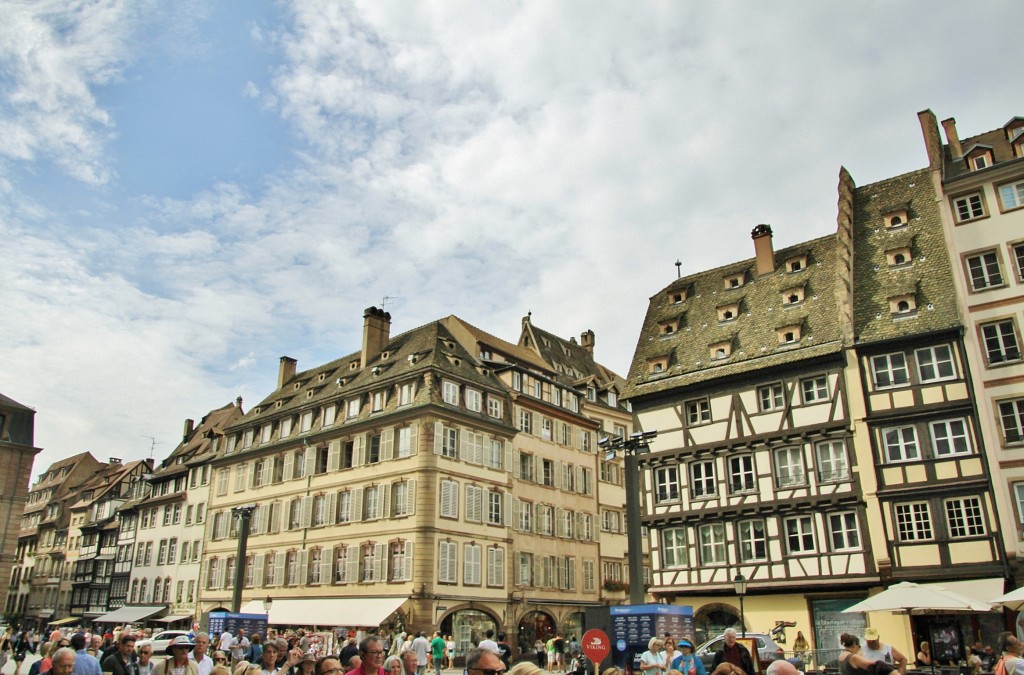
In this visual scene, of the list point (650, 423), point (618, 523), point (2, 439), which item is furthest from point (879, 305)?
Answer: point (2, 439)

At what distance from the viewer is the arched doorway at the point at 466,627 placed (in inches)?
1386

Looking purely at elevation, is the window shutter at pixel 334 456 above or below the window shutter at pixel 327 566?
above

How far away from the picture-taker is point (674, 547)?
2994 centimetres

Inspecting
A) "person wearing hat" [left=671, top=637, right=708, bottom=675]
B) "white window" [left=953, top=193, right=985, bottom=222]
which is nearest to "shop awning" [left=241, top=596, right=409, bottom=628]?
"person wearing hat" [left=671, top=637, right=708, bottom=675]

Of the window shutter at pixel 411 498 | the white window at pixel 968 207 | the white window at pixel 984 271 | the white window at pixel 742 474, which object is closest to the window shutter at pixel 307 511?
the window shutter at pixel 411 498

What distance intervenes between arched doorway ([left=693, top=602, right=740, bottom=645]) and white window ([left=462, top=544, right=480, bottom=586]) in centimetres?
1152

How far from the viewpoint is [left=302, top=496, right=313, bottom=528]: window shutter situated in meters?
41.0

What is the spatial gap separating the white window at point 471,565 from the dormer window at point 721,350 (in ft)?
47.0

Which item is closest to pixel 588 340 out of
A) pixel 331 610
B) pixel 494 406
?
pixel 494 406

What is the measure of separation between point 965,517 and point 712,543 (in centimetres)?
823

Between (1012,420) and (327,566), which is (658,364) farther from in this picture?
(327,566)

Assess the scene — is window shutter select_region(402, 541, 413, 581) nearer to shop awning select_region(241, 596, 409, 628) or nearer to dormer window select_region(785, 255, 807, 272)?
shop awning select_region(241, 596, 409, 628)

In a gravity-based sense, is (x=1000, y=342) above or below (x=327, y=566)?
above

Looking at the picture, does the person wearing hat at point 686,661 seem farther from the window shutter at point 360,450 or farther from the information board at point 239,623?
the window shutter at point 360,450
